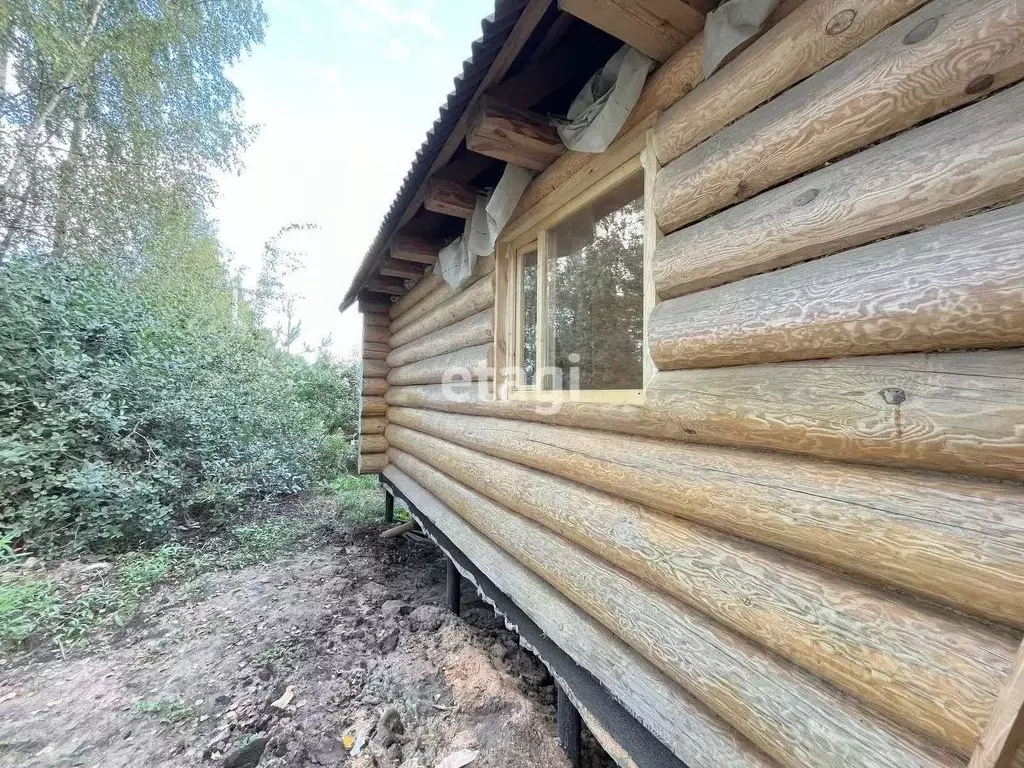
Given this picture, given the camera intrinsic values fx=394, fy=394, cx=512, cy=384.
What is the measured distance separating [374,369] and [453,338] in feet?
10.4

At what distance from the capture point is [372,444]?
6.38m

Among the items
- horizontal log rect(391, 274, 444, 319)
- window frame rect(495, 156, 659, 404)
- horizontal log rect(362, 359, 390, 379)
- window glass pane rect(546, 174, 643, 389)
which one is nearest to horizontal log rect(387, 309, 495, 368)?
window frame rect(495, 156, 659, 404)

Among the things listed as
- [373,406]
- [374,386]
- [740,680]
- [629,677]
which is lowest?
[629,677]

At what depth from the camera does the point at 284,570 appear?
4.54 m

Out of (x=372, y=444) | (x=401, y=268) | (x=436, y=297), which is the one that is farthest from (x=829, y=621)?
(x=372, y=444)

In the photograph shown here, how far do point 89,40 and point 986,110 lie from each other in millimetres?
11217

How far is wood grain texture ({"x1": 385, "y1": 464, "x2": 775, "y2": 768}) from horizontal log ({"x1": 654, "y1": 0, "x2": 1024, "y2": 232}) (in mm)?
1796

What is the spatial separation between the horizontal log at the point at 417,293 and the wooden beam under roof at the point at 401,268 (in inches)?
5.4

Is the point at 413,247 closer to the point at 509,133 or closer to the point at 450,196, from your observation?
the point at 450,196

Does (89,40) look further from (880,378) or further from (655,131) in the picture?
(880,378)

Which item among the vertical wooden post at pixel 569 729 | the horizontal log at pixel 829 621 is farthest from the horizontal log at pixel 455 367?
the vertical wooden post at pixel 569 729

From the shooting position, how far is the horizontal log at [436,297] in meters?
3.27

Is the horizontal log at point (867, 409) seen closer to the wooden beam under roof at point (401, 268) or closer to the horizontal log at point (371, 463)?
the wooden beam under roof at point (401, 268)

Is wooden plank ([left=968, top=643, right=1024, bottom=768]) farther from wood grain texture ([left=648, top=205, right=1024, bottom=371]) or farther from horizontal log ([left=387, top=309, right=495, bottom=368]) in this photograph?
horizontal log ([left=387, top=309, right=495, bottom=368])
